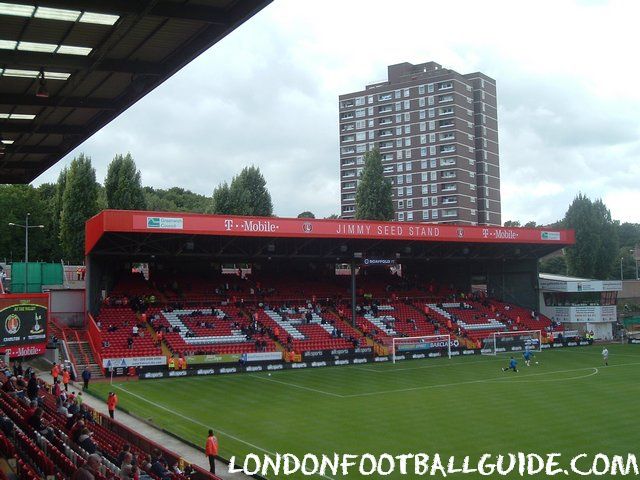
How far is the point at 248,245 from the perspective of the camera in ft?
Result: 194

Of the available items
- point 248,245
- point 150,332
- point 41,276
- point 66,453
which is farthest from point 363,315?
point 66,453

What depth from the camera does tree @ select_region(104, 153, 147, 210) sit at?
265 feet

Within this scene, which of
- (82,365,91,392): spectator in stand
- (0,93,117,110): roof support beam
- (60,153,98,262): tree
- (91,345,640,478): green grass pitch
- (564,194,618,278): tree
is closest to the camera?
(0,93,117,110): roof support beam

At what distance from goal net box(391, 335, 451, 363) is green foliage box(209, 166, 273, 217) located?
35.2m

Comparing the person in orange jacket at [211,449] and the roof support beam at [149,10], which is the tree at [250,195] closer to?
the person in orange jacket at [211,449]

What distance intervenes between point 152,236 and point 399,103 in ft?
286

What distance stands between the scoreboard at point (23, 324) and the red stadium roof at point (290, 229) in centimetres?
1028

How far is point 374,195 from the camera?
8981 centimetres

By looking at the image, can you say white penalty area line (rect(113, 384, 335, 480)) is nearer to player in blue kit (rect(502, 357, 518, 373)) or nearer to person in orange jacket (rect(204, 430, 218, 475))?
person in orange jacket (rect(204, 430, 218, 475))

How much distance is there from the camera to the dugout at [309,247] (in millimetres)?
50812

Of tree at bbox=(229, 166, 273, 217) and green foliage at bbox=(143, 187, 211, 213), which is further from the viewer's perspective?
green foliage at bbox=(143, 187, 211, 213)

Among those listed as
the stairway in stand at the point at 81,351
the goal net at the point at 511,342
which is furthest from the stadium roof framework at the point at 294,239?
the goal net at the point at 511,342

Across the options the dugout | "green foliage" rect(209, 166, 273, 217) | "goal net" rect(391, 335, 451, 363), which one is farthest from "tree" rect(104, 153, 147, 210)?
"goal net" rect(391, 335, 451, 363)

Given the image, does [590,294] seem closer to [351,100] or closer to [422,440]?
[422,440]
